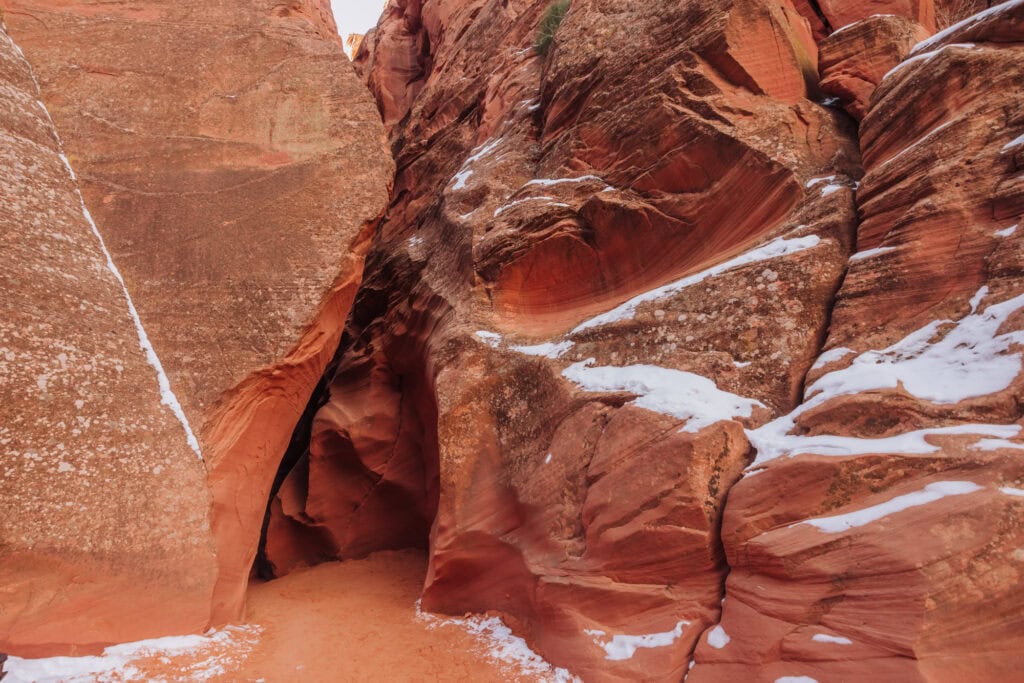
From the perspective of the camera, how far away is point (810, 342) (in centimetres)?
551

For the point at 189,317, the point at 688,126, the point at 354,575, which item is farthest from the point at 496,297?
the point at 354,575

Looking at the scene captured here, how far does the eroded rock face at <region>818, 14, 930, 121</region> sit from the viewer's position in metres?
7.18

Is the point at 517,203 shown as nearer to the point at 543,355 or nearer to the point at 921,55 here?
the point at 543,355

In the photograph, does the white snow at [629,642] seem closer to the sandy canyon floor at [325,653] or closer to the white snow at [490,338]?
the sandy canyon floor at [325,653]

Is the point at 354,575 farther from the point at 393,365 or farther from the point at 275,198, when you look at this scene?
the point at 275,198

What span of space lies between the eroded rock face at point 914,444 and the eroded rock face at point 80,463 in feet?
16.2

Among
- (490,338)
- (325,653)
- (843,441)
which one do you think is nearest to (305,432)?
(490,338)

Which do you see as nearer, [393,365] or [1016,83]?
[1016,83]

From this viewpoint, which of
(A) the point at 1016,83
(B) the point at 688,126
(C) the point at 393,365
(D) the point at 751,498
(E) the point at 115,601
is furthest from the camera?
(C) the point at 393,365

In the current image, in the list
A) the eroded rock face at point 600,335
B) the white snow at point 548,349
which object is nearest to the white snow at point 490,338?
the eroded rock face at point 600,335

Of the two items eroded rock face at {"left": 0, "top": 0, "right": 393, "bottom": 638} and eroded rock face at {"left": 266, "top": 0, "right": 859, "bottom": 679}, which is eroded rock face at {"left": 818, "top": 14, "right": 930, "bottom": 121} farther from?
eroded rock face at {"left": 0, "top": 0, "right": 393, "bottom": 638}

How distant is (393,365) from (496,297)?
11.5 feet

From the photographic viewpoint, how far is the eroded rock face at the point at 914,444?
3.58m

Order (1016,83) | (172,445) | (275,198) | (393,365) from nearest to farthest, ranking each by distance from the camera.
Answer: (1016,83)
(172,445)
(275,198)
(393,365)
